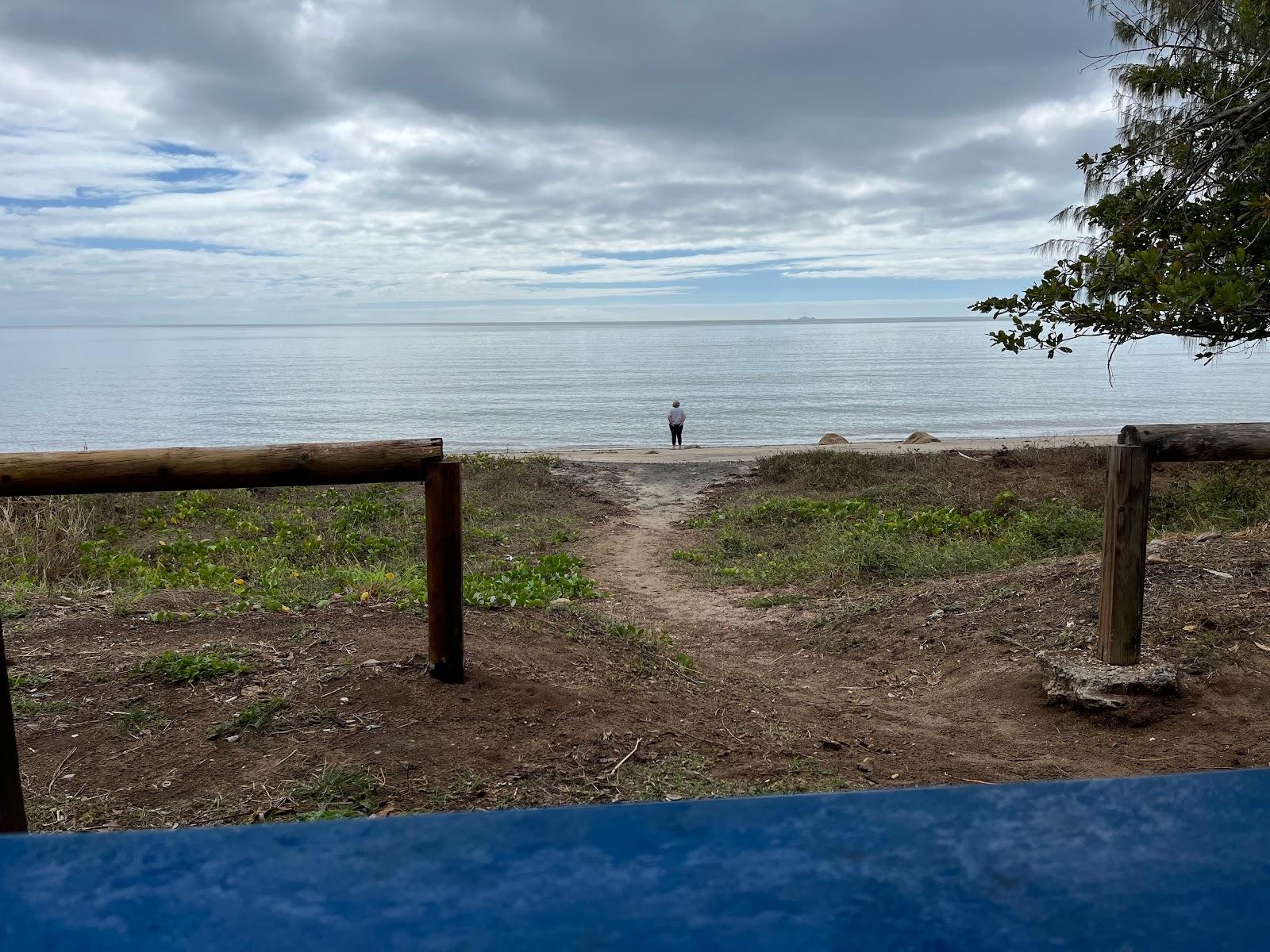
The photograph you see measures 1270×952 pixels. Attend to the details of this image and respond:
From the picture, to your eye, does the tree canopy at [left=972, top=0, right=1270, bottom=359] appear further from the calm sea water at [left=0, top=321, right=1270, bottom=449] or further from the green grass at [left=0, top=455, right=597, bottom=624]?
the calm sea water at [left=0, top=321, right=1270, bottom=449]

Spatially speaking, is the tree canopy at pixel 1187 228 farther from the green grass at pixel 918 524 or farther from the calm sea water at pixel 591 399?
the calm sea water at pixel 591 399

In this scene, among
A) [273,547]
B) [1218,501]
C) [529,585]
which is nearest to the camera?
[529,585]

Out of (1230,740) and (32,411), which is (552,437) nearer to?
(32,411)

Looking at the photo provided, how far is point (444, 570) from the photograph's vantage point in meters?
4.79

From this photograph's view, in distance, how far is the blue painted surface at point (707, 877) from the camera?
2.28 feet

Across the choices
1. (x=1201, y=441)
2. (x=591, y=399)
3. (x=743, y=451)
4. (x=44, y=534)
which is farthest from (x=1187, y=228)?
(x=591, y=399)

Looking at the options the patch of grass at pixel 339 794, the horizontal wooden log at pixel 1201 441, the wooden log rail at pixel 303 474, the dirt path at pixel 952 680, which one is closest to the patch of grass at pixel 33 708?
the wooden log rail at pixel 303 474

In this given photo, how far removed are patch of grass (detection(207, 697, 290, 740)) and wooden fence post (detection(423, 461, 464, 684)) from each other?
73cm

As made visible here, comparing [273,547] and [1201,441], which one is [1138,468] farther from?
[273,547]

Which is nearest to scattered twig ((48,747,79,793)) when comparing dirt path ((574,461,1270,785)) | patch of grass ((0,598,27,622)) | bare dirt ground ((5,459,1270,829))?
bare dirt ground ((5,459,1270,829))

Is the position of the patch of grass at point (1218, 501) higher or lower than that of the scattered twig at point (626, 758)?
higher

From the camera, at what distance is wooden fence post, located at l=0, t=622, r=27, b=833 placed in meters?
2.82

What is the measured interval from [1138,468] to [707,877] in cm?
483

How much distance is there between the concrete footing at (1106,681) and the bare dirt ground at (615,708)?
0.08 meters
